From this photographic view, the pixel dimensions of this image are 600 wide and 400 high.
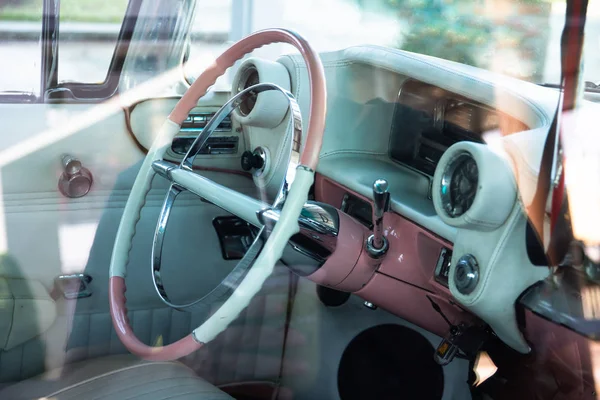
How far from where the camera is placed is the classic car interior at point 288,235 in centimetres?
119

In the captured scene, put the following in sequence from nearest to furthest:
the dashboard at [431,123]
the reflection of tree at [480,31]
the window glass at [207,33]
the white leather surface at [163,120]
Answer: the dashboard at [431,123]
the reflection of tree at [480,31]
the white leather surface at [163,120]
the window glass at [207,33]

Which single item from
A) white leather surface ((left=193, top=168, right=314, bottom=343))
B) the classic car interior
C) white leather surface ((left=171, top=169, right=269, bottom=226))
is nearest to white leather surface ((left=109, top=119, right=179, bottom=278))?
the classic car interior

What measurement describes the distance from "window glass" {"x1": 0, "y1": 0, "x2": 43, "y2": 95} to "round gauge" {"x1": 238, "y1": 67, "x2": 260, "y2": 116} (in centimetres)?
57

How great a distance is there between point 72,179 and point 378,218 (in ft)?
2.98

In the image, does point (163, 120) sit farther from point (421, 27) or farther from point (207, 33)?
point (421, 27)

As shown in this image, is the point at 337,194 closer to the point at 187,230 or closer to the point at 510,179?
the point at 187,230

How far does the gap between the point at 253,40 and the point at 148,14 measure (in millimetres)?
726

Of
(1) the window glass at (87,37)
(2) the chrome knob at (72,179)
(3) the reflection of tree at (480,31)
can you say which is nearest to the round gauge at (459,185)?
(3) the reflection of tree at (480,31)

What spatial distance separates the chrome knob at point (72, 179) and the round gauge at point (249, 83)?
474 millimetres

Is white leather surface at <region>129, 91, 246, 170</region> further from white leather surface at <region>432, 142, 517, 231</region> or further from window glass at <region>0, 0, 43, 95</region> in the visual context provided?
white leather surface at <region>432, 142, 517, 231</region>

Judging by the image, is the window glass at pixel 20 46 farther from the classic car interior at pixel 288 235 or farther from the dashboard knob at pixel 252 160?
the dashboard knob at pixel 252 160

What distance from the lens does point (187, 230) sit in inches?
80.4

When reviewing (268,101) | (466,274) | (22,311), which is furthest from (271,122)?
(22,311)

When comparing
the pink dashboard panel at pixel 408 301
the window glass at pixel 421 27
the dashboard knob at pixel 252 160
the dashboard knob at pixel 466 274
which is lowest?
the pink dashboard panel at pixel 408 301
